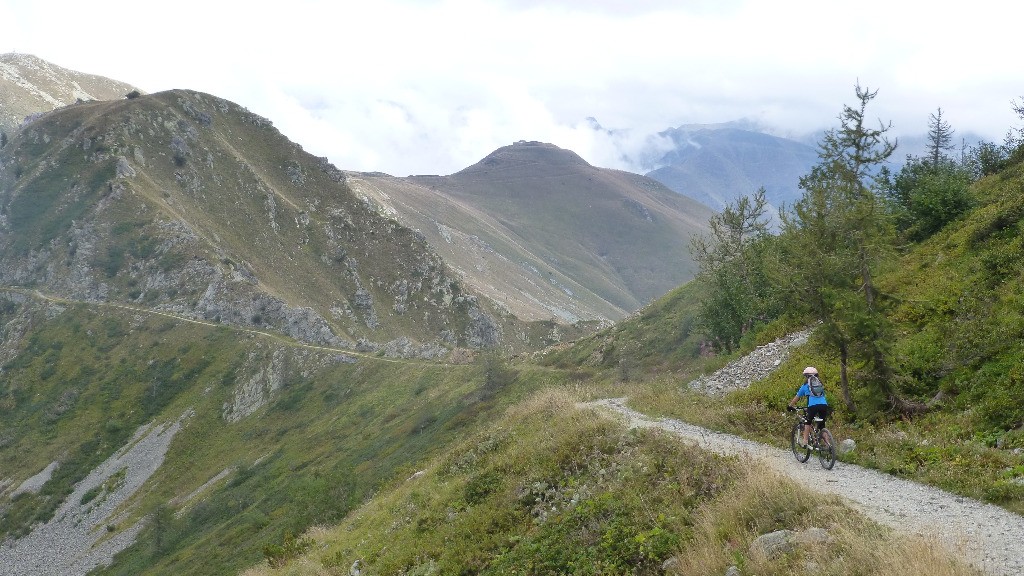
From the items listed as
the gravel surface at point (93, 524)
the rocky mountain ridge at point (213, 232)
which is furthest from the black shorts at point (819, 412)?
the rocky mountain ridge at point (213, 232)

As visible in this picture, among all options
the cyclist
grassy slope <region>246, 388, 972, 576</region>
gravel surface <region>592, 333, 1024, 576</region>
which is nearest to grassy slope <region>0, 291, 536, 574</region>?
grassy slope <region>246, 388, 972, 576</region>

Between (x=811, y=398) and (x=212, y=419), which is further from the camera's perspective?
(x=212, y=419)

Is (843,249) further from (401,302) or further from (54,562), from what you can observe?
(401,302)

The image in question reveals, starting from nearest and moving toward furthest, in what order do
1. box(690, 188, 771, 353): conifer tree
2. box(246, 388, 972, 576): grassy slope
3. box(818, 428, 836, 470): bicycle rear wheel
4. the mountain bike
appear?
box(246, 388, 972, 576): grassy slope, box(818, 428, 836, 470): bicycle rear wheel, the mountain bike, box(690, 188, 771, 353): conifer tree

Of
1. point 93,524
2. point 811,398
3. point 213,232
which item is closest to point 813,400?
point 811,398

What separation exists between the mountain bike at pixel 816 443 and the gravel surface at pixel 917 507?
198 mm

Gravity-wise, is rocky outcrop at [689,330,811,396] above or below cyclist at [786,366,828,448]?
below

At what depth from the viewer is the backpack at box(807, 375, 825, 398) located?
15102 millimetres

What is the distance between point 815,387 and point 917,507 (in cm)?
471

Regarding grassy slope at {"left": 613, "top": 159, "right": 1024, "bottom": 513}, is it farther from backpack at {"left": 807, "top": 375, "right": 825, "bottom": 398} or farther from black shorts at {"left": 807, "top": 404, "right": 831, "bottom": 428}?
backpack at {"left": 807, "top": 375, "right": 825, "bottom": 398}

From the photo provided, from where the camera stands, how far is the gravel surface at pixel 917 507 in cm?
838

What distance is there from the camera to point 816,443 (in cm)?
1472

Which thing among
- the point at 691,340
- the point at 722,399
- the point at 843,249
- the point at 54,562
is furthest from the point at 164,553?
the point at 843,249

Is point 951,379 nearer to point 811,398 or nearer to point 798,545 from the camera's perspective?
point 811,398
